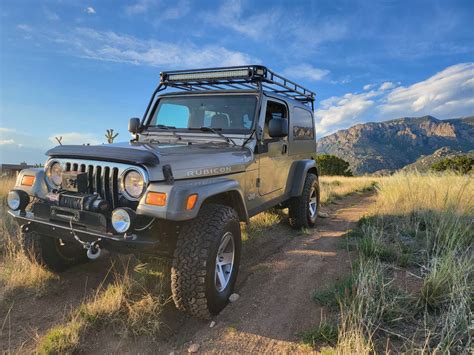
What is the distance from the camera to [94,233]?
2.52 metres

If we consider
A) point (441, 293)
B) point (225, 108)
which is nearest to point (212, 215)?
point (225, 108)

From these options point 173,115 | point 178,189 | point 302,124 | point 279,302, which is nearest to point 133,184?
point 178,189

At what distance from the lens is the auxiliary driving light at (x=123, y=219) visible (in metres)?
2.37

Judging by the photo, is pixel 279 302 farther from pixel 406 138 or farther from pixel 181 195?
pixel 406 138

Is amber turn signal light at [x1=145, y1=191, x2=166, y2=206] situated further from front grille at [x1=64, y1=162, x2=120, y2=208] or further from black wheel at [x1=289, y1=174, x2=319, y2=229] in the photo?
black wheel at [x1=289, y1=174, x2=319, y2=229]

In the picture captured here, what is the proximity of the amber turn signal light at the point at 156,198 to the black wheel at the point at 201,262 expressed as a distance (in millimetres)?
398

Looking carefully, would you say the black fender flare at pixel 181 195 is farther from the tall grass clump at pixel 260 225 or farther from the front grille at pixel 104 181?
the tall grass clump at pixel 260 225

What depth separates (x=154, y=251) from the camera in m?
2.61

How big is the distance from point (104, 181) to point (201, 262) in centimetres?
107

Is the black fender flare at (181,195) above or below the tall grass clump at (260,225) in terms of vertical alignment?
above

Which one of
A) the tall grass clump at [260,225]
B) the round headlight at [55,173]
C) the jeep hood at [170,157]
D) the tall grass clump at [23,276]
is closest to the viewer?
the jeep hood at [170,157]

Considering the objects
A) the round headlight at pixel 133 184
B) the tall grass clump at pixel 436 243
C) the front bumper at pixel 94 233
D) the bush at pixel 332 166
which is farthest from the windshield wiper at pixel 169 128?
the bush at pixel 332 166

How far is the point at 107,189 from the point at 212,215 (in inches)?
36.0

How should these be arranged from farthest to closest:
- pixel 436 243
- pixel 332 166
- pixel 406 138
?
pixel 406 138 < pixel 332 166 < pixel 436 243
